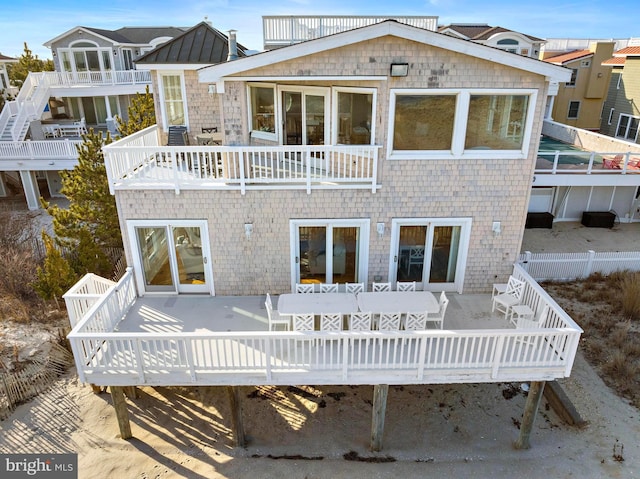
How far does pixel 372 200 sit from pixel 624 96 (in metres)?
25.0

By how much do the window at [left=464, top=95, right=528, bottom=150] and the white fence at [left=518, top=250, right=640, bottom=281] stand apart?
645 centimetres

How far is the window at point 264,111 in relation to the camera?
11.0 metres

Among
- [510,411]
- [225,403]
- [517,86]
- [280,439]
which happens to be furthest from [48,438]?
[517,86]

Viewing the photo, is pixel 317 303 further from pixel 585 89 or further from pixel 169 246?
pixel 585 89

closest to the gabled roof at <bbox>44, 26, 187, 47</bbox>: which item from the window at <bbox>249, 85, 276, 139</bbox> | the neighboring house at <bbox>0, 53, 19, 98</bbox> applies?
the neighboring house at <bbox>0, 53, 19, 98</bbox>

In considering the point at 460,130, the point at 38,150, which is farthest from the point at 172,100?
the point at 38,150

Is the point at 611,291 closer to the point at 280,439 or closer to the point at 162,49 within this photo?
the point at 280,439

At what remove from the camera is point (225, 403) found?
1070cm

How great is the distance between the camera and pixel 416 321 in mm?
9008

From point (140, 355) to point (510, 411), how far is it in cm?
858

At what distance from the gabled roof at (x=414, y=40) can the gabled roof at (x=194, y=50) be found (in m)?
4.35

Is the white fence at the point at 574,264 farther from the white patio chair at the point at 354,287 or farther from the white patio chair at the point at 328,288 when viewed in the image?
the white patio chair at the point at 328,288

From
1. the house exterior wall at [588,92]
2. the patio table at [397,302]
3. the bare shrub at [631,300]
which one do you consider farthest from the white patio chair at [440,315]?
the house exterior wall at [588,92]

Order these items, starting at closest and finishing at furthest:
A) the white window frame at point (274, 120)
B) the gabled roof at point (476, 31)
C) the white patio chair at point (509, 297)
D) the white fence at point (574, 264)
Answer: the white patio chair at point (509, 297)
the white window frame at point (274, 120)
the white fence at point (574, 264)
the gabled roof at point (476, 31)
